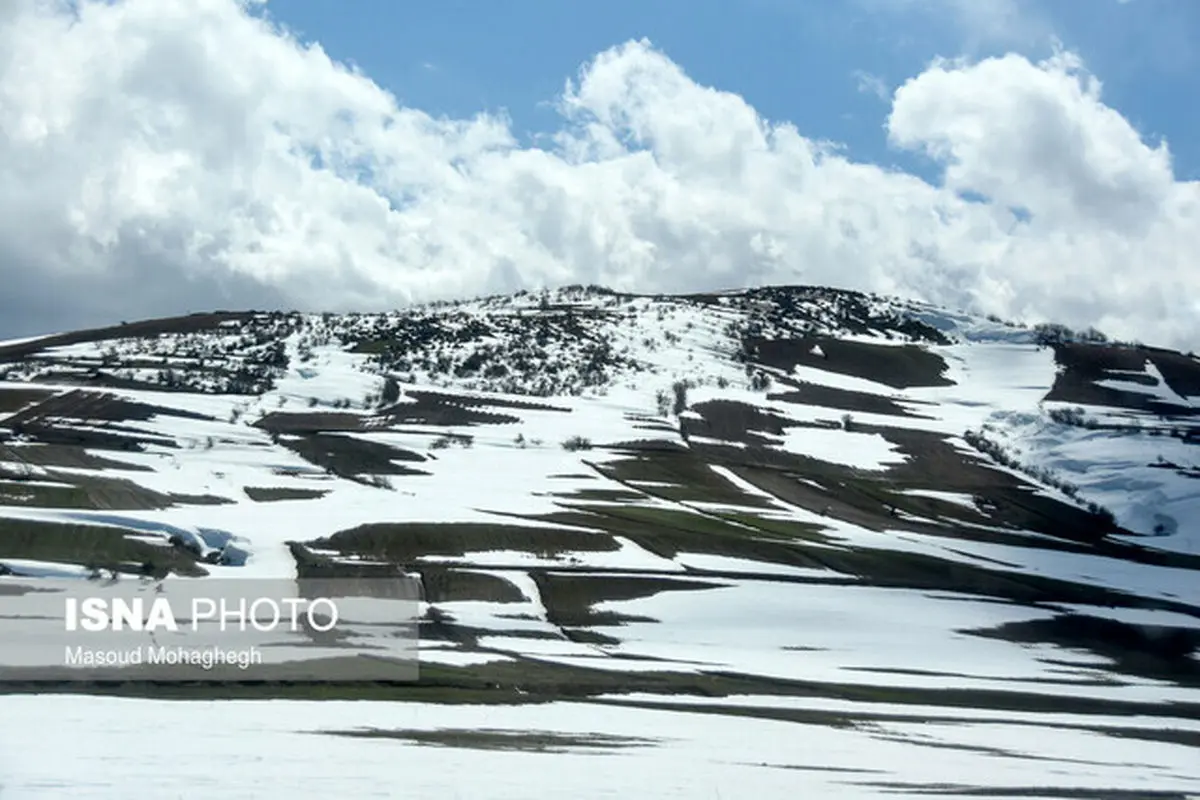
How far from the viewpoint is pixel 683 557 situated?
96500mm

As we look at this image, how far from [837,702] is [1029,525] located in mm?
83246

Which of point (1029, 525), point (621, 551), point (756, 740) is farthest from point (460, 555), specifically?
point (1029, 525)

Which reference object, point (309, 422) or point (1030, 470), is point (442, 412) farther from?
point (1030, 470)

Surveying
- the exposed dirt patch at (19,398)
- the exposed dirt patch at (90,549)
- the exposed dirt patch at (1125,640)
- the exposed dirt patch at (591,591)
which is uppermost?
the exposed dirt patch at (19,398)

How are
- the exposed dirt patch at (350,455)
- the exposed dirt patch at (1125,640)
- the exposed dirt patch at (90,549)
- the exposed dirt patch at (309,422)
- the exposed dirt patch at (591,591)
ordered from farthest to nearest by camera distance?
the exposed dirt patch at (309,422) < the exposed dirt patch at (350,455) < the exposed dirt patch at (1125,640) < the exposed dirt patch at (591,591) < the exposed dirt patch at (90,549)

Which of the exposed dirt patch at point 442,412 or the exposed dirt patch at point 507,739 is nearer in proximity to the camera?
the exposed dirt patch at point 507,739

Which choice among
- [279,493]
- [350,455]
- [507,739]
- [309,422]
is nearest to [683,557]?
[279,493]

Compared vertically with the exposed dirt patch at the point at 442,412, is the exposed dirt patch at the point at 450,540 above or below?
below

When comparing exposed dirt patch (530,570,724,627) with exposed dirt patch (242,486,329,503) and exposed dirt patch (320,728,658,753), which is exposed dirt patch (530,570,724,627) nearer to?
exposed dirt patch (320,728,658,753)

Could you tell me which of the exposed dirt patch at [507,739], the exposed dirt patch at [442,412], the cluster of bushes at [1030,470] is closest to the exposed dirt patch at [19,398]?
the exposed dirt patch at [442,412]

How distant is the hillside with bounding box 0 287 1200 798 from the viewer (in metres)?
44.2

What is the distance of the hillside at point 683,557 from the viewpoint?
4422 cm

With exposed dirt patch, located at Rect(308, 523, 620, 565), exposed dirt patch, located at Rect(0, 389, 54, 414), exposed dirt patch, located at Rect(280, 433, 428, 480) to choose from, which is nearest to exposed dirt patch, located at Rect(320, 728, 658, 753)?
exposed dirt patch, located at Rect(308, 523, 620, 565)

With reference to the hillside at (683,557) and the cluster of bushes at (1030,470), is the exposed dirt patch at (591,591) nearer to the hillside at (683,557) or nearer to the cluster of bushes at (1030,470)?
the hillside at (683,557)
